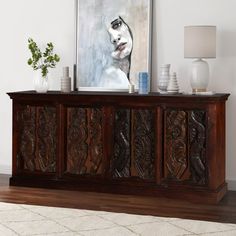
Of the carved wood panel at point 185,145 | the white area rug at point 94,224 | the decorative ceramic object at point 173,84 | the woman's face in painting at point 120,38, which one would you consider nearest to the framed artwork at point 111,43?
the woman's face in painting at point 120,38

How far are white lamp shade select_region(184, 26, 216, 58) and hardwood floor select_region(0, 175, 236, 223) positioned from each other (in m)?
1.27

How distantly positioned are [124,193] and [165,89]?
1002 millimetres

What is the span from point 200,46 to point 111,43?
3.36 ft

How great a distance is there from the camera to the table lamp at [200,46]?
17.9ft

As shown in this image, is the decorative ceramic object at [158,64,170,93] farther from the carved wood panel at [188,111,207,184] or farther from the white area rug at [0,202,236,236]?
the white area rug at [0,202,236,236]

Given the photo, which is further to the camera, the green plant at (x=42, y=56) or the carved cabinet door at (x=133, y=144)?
the green plant at (x=42, y=56)

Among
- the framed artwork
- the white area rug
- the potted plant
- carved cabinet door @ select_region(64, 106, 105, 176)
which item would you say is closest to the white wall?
the framed artwork

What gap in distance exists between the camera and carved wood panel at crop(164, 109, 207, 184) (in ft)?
17.8

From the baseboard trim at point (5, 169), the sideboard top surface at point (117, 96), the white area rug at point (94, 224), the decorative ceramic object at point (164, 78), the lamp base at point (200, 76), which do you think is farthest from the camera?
the baseboard trim at point (5, 169)

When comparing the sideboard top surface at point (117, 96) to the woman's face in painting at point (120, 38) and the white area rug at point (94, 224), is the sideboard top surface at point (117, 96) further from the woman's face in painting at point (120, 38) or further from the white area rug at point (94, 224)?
the white area rug at point (94, 224)

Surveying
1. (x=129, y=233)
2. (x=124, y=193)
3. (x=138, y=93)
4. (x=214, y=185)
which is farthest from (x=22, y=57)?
(x=129, y=233)

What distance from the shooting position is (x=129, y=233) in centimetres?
435

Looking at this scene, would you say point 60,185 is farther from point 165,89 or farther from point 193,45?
point 193,45

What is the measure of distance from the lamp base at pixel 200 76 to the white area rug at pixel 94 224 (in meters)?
1.39
